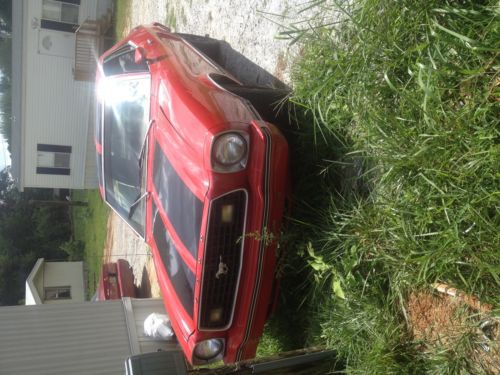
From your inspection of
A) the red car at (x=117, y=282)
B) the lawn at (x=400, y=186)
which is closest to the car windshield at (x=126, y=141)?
the lawn at (x=400, y=186)

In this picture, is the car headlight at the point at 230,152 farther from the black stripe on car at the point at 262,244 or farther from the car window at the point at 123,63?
the car window at the point at 123,63

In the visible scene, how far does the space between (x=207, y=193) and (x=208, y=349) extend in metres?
1.38

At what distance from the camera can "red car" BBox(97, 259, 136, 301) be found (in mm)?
9977

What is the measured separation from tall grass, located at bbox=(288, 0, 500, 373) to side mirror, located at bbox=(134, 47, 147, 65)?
1.82 metres

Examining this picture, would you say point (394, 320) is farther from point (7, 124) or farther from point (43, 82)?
point (7, 124)

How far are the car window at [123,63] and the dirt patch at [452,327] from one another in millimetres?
3401

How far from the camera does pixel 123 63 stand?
552 cm

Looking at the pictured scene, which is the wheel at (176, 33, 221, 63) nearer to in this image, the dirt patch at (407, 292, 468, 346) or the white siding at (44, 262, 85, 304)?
the dirt patch at (407, 292, 468, 346)

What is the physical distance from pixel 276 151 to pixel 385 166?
873 mm

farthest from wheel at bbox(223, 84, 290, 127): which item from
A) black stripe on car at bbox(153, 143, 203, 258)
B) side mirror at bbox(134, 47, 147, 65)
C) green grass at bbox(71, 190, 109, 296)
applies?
green grass at bbox(71, 190, 109, 296)

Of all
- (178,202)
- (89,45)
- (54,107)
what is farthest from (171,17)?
(54,107)

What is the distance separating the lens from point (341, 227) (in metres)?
3.39

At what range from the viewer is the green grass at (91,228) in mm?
17188

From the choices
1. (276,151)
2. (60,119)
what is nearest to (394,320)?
(276,151)
